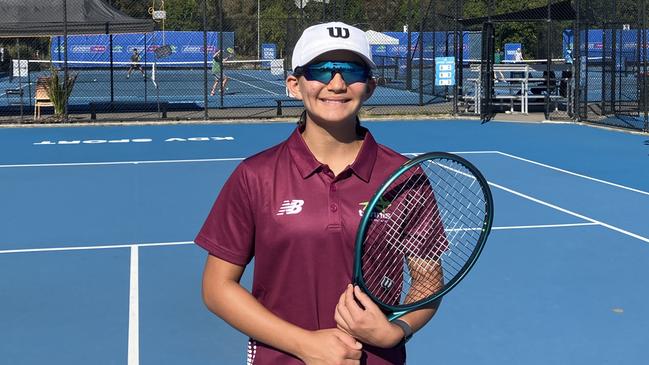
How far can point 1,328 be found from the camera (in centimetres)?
695

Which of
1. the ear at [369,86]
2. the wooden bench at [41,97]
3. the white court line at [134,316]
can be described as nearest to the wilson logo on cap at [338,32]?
the ear at [369,86]

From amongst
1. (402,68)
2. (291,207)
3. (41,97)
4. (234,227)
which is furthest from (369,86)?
(402,68)

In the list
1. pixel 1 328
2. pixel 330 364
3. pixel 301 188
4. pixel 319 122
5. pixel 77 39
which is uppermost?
pixel 77 39

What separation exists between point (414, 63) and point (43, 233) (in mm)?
27206

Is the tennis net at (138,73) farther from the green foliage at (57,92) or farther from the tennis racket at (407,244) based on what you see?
the tennis racket at (407,244)

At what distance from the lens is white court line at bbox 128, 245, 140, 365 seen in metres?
6.34

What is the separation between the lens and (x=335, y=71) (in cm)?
285

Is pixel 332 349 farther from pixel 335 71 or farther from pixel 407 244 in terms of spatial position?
pixel 335 71

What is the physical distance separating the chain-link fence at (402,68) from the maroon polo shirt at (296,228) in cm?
1681

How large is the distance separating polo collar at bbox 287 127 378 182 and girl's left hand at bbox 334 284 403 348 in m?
0.38

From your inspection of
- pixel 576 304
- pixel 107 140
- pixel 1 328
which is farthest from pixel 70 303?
pixel 107 140

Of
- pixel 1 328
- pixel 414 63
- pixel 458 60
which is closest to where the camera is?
pixel 1 328

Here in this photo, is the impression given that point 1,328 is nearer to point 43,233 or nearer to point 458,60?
point 43,233

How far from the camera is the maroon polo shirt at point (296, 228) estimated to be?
282 centimetres
